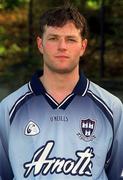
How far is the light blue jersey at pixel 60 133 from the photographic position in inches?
159

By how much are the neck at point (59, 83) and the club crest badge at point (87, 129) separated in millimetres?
199

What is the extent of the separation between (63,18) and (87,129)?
2.13 feet

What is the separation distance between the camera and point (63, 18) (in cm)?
406

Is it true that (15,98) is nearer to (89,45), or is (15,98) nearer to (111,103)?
(111,103)

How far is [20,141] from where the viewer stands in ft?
13.5

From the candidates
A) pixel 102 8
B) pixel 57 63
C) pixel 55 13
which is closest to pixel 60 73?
pixel 57 63

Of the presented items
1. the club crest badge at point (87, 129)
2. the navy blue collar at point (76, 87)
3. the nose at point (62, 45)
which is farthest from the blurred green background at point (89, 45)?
the nose at point (62, 45)

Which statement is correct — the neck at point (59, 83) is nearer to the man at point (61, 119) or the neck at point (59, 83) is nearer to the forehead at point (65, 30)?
the man at point (61, 119)

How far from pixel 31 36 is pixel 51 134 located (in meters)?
7.58

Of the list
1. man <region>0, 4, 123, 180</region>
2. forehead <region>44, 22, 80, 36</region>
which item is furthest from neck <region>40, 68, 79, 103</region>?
forehead <region>44, 22, 80, 36</region>

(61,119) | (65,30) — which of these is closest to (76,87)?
(61,119)

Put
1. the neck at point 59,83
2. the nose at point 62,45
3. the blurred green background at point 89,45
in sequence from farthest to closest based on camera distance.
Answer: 1. the blurred green background at point 89,45
2. the neck at point 59,83
3. the nose at point 62,45

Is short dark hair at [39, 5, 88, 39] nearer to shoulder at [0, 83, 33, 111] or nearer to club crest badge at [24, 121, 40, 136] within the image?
shoulder at [0, 83, 33, 111]

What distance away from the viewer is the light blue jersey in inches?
159
